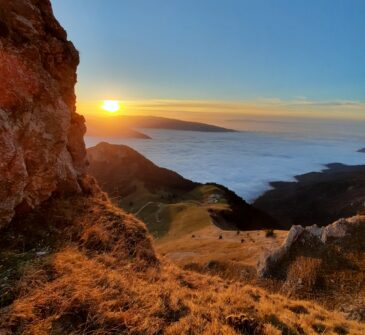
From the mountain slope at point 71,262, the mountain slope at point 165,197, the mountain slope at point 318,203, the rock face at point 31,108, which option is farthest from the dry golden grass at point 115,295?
the mountain slope at point 318,203

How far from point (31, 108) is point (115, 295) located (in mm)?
5595

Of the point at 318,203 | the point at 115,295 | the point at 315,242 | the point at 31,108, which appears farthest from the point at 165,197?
the point at 318,203

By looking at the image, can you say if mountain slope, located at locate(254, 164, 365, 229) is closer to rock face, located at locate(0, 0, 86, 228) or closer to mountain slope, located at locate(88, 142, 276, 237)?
mountain slope, located at locate(88, 142, 276, 237)

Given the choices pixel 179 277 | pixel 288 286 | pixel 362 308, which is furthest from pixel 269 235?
pixel 179 277

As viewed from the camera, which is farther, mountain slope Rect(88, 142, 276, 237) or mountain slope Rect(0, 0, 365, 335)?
mountain slope Rect(88, 142, 276, 237)

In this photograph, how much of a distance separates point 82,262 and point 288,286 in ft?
A: 32.8

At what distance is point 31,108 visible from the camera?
28.2ft

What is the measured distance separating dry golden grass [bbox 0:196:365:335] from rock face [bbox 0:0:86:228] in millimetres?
798

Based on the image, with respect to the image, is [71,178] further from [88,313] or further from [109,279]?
[88,313]

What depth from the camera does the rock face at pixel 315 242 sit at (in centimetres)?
1561

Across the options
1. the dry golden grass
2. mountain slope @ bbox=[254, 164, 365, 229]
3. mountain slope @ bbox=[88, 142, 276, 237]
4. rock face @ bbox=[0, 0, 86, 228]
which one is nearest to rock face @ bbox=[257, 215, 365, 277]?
the dry golden grass

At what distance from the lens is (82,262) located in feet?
22.3

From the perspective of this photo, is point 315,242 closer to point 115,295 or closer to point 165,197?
point 115,295

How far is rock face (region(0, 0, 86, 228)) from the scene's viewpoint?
7387 mm
